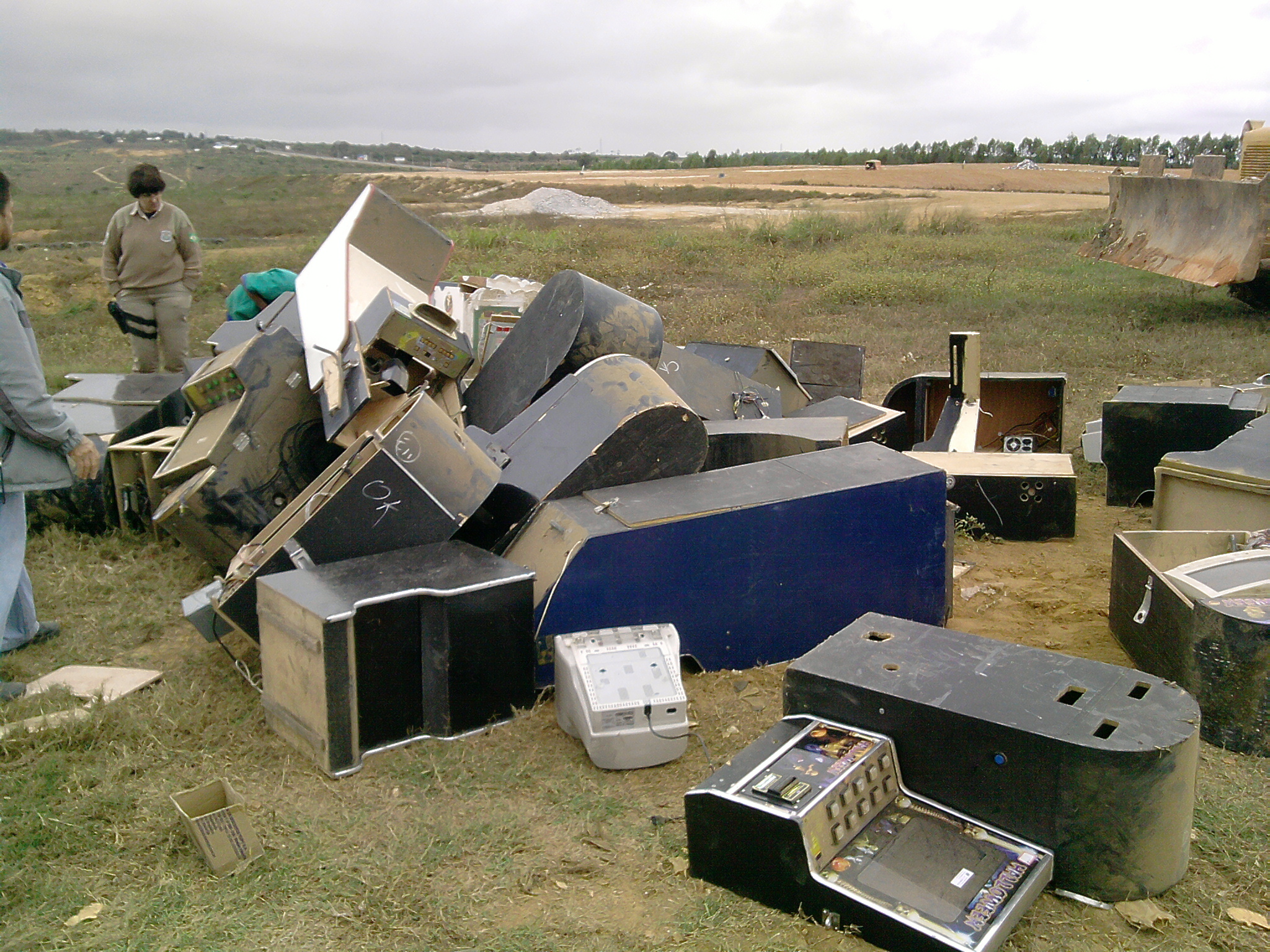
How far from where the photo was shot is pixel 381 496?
3.51 metres

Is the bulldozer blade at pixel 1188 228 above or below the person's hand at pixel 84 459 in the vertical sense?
above

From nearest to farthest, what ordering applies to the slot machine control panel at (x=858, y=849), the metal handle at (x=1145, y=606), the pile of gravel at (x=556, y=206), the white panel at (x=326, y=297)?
the slot machine control panel at (x=858, y=849), the metal handle at (x=1145, y=606), the white panel at (x=326, y=297), the pile of gravel at (x=556, y=206)

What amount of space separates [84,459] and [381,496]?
1.39 meters

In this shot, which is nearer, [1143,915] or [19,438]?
[1143,915]

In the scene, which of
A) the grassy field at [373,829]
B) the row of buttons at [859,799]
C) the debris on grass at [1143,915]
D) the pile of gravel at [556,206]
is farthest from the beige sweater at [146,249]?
the pile of gravel at [556,206]

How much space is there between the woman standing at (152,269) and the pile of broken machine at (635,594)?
235 cm

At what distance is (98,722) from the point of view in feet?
10.9

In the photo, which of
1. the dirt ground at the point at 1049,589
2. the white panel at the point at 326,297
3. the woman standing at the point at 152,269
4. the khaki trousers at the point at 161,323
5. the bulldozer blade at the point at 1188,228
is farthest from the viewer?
the bulldozer blade at the point at 1188,228

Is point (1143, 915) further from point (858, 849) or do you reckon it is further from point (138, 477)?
point (138, 477)

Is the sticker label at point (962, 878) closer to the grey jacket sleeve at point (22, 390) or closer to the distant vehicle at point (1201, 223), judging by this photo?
the grey jacket sleeve at point (22, 390)

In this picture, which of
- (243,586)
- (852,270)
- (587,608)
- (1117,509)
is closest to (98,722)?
(243,586)

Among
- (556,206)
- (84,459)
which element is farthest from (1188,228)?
(556,206)

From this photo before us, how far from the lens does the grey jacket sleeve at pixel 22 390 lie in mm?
3824

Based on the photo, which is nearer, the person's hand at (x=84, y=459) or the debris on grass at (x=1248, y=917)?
the debris on grass at (x=1248, y=917)
